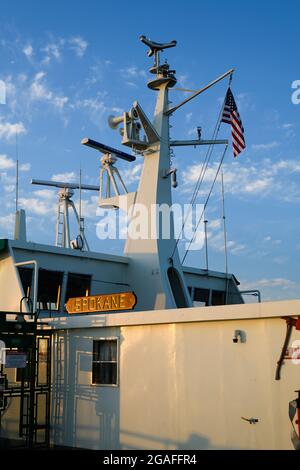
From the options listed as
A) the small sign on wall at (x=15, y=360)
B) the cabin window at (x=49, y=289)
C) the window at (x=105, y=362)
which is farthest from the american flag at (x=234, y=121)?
the small sign on wall at (x=15, y=360)

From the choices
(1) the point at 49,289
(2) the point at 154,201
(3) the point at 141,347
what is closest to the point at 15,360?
(3) the point at 141,347

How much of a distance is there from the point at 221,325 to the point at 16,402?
8133 mm

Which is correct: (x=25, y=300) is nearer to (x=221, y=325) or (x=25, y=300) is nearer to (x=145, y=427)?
(x=145, y=427)

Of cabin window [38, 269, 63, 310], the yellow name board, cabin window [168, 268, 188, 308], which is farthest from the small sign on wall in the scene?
cabin window [168, 268, 188, 308]

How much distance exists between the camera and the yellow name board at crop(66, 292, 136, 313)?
16.5m

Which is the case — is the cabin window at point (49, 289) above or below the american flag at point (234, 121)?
below

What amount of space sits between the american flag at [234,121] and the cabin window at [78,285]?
7.06 meters

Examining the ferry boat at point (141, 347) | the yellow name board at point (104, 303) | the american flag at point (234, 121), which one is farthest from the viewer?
the american flag at point (234, 121)

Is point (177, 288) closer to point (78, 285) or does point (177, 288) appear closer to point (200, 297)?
point (200, 297)

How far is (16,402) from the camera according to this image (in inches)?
731

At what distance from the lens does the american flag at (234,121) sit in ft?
70.1

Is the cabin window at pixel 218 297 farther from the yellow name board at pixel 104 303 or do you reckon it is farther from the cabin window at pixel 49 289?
the yellow name board at pixel 104 303
